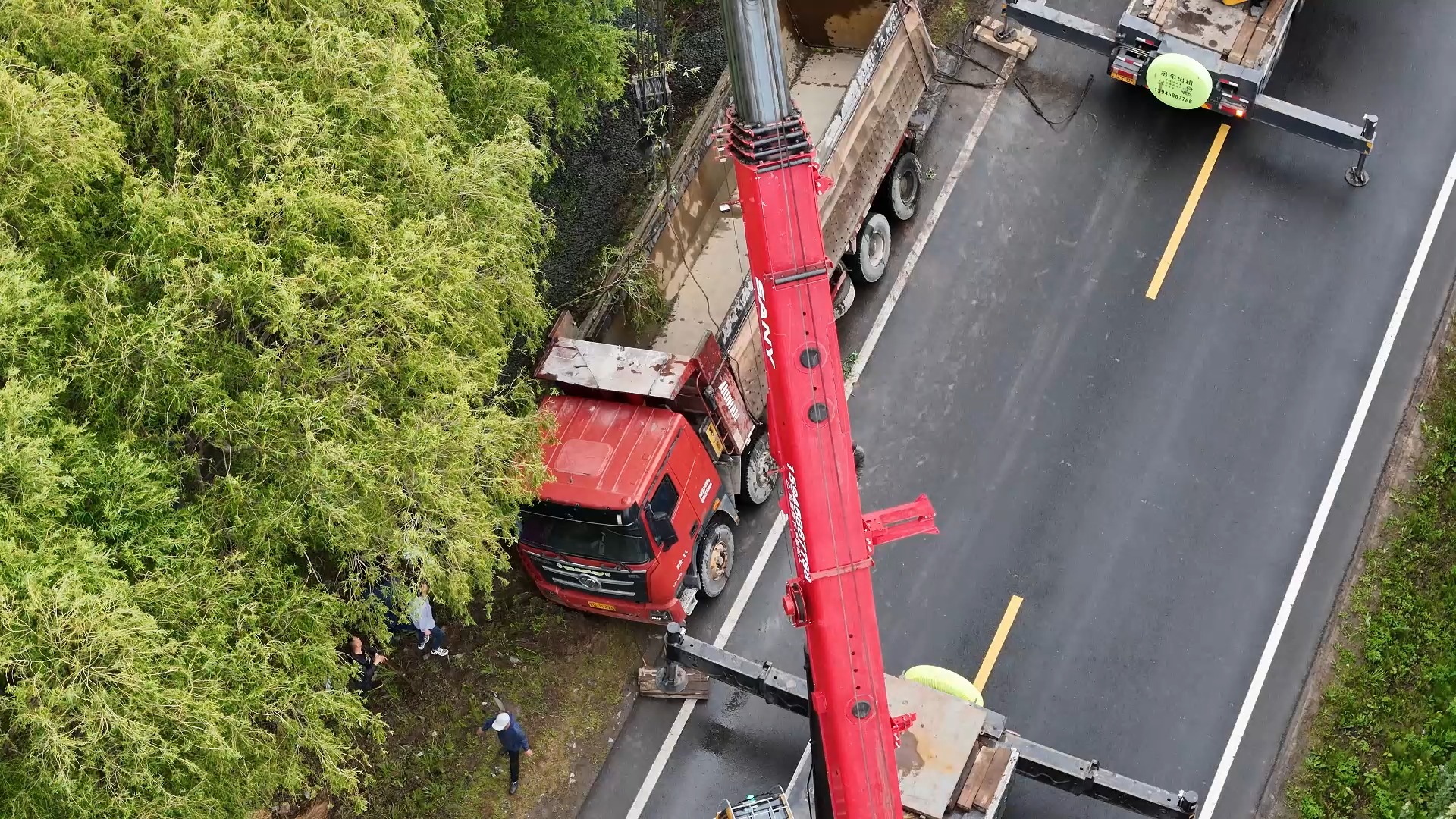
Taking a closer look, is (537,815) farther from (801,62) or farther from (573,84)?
(801,62)

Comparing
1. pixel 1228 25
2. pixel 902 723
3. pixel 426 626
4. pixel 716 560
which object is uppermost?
pixel 1228 25

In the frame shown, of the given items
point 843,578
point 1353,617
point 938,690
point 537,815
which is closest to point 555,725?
point 537,815

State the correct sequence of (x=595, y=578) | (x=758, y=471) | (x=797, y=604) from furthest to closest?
(x=758, y=471) → (x=595, y=578) → (x=797, y=604)

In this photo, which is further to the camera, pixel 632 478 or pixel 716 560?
pixel 716 560

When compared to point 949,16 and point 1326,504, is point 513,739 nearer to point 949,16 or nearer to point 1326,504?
point 1326,504

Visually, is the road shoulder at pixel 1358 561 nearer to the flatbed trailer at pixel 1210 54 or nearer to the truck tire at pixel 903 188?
the flatbed trailer at pixel 1210 54

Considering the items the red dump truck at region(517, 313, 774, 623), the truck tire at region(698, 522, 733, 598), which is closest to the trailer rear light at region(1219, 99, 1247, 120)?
the red dump truck at region(517, 313, 774, 623)

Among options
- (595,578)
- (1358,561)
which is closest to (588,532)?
(595,578)
